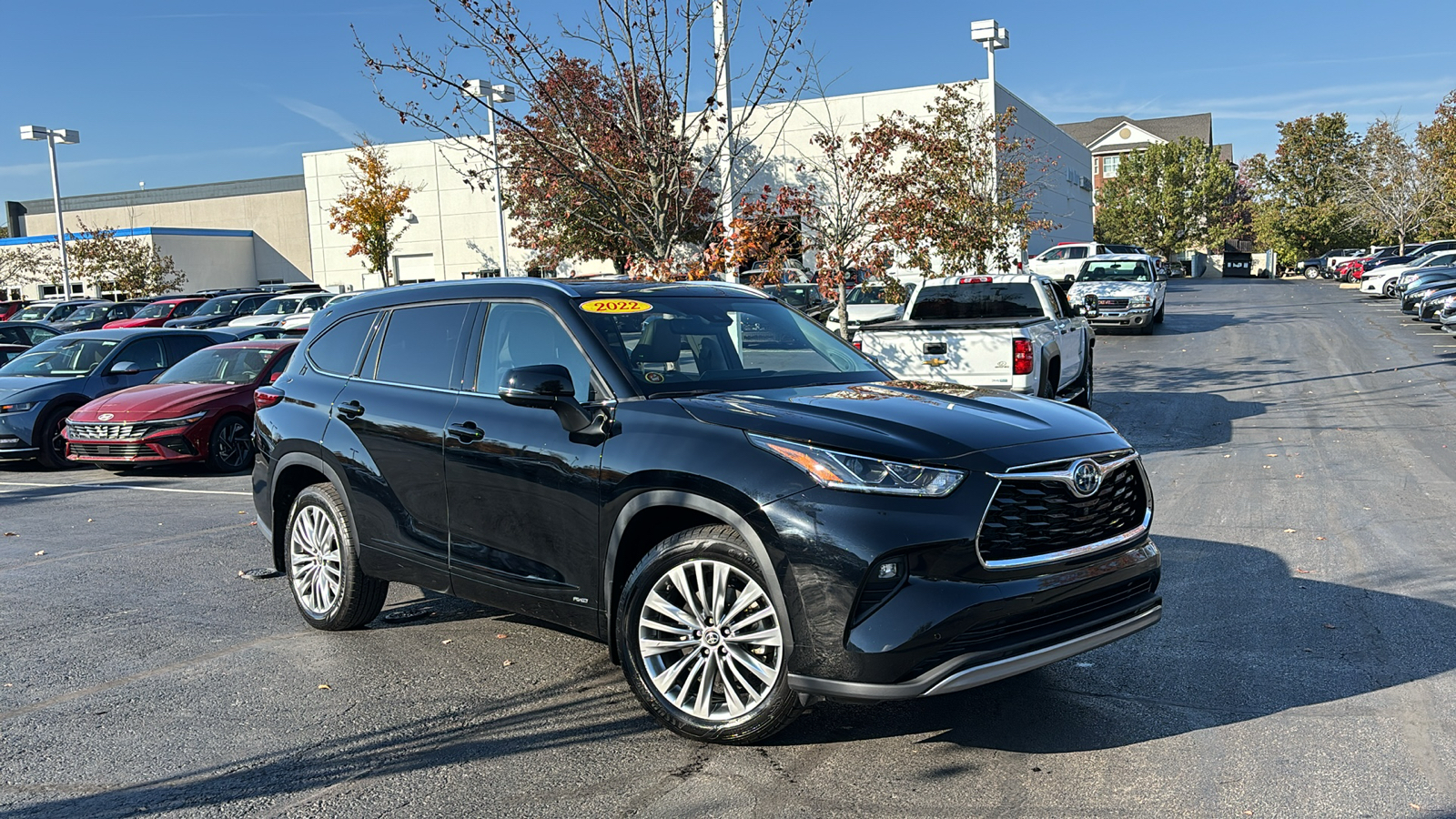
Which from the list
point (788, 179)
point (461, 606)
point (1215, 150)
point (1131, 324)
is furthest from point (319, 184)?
point (1215, 150)

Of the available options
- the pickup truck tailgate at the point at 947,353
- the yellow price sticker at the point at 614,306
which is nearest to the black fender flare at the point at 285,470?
the yellow price sticker at the point at 614,306

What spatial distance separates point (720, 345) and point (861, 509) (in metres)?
1.64

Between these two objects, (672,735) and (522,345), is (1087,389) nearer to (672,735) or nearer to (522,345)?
(522,345)

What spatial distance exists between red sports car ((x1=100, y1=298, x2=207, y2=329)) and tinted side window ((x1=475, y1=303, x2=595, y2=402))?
26692mm

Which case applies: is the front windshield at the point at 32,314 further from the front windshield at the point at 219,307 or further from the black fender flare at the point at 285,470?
the black fender flare at the point at 285,470

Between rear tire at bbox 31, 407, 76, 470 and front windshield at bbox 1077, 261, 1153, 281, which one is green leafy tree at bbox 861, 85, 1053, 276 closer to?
front windshield at bbox 1077, 261, 1153, 281

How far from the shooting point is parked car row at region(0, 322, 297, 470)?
42.1ft

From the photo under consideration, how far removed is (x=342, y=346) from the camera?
6.32 metres

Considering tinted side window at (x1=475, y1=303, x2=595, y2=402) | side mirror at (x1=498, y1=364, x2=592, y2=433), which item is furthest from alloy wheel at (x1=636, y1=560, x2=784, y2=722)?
tinted side window at (x1=475, y1=303, x2=595, y2=402)

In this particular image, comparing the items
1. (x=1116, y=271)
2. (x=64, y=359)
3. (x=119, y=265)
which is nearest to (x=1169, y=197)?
(x=1116, y=271)

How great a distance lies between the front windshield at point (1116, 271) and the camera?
27766 millimetres

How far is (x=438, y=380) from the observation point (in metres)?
5.57

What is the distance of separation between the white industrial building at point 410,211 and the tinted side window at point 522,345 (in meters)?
19.0

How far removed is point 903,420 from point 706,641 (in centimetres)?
113
